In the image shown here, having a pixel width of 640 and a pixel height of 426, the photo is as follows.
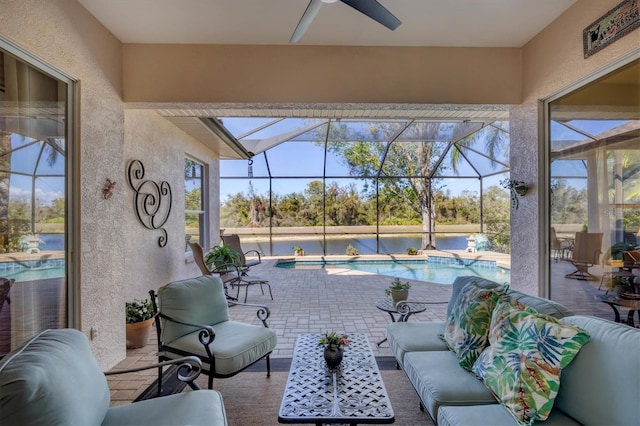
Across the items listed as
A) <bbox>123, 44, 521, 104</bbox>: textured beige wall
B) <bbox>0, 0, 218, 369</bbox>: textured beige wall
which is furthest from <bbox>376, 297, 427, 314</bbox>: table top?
<bbox>0, 0, 218, 369</bbox>: textured beige wall

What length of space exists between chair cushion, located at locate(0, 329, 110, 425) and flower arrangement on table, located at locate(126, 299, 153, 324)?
74.9 inches

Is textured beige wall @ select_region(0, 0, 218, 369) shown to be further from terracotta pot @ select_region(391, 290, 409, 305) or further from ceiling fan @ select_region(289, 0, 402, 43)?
terracotta pot @ select_region(391, 290, 409, 305)

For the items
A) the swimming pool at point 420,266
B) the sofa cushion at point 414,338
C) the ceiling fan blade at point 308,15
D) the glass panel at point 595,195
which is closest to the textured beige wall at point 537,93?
the glass panel at point 595,195

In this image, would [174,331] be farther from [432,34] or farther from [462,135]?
[462,135]

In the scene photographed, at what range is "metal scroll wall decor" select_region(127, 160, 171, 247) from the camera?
358 centimetres

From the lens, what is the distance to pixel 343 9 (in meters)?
2.55

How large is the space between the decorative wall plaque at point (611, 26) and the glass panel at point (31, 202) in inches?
160

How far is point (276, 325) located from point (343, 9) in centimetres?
347

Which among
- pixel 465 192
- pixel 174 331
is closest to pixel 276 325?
pixel 174 331

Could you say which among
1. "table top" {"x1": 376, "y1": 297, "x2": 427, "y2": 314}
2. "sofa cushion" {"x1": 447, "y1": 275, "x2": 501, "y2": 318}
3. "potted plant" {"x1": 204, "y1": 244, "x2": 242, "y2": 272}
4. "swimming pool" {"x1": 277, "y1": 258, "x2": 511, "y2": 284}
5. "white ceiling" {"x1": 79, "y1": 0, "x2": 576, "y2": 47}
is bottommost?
"swimming pool" {"x1": 277, "y1": 258, "x2": 511, "y2": 284}

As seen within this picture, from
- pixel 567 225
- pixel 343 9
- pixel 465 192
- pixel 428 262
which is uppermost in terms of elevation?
pixel 343 9

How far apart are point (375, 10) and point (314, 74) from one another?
1091 millimetres

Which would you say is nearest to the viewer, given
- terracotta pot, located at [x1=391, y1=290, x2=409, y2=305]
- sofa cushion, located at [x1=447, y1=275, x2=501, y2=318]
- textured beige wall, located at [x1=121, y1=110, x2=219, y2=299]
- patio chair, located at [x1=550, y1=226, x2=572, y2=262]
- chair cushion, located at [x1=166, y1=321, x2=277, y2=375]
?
chair cushion, located at [x1=166, y1=321, x2=277, y2=375]

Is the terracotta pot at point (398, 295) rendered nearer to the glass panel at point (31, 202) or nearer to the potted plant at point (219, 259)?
the potted plant at point (219, 259)
